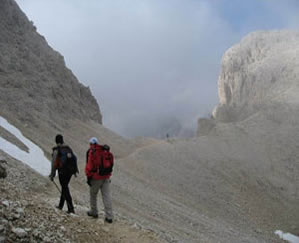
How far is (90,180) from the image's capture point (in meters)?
11.2

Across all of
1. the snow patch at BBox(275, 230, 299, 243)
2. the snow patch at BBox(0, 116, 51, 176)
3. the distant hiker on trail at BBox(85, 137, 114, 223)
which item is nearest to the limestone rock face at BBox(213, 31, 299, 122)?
the snow patch at BBox(275, 230, 299, 243)


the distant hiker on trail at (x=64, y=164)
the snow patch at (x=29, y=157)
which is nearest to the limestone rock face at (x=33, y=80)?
the snow patch at (x=29, y=157)

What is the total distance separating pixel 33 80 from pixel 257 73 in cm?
4583

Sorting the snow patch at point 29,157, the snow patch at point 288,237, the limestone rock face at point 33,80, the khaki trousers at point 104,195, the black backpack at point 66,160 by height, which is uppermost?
the limestone rock face at point 33,80

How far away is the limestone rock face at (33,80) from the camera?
4709 centimetres

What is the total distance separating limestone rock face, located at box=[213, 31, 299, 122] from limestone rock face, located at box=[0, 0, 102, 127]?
29.3 metres

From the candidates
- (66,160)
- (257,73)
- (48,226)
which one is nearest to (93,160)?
(66,160)

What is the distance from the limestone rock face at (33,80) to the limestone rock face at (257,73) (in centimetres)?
2934

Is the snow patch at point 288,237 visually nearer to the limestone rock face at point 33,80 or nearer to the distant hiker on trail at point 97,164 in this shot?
the limestone rock face at point 33,80

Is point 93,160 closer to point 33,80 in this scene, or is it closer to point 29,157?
point 29,157

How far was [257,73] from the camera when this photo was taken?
3167 inches

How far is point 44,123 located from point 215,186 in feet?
66.9

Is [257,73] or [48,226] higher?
[257,73]

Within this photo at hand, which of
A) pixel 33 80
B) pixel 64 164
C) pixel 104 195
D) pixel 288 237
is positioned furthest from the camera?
pixel 33 80
